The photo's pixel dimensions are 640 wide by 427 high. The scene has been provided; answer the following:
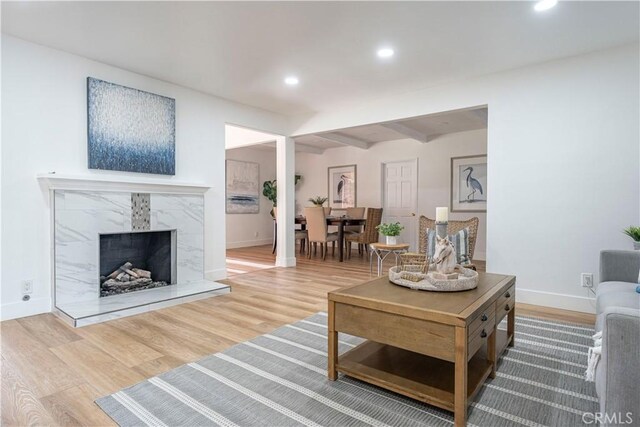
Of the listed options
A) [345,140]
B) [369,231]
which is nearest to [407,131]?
[345,140]

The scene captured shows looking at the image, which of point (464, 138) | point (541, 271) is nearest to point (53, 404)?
point (541, 271)

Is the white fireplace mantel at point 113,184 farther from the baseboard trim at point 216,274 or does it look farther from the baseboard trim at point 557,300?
the baseboard trim at point 557,300

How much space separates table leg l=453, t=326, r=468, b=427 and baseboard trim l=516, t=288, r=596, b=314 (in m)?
2.46

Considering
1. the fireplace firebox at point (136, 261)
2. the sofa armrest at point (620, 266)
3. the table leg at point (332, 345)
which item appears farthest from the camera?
the fireplace firebox at point (136, 261)

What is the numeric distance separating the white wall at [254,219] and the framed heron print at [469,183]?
4.39 m

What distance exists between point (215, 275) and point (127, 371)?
245 cm

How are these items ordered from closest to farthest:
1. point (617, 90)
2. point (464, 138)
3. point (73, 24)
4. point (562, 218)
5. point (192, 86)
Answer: point (73, 24) → point (617, 90) → point (562, 218) → point (192, 86) → point (464, 138)

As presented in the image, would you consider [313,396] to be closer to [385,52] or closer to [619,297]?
[619,297]

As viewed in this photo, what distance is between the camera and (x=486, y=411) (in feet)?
5.20

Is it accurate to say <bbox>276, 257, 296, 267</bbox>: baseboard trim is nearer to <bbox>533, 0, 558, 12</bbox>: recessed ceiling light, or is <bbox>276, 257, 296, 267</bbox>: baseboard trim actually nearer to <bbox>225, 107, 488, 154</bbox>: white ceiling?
<bbox>225, 107, 488, 154</bbox>: white ceiling

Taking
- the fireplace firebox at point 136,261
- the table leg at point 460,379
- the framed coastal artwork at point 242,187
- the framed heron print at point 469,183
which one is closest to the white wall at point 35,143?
the fireplace firebox at point 136,261

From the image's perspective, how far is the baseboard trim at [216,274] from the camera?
4.34m

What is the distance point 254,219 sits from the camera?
8.52 metres

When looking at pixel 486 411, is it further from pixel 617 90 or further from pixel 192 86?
pixel 192 86
